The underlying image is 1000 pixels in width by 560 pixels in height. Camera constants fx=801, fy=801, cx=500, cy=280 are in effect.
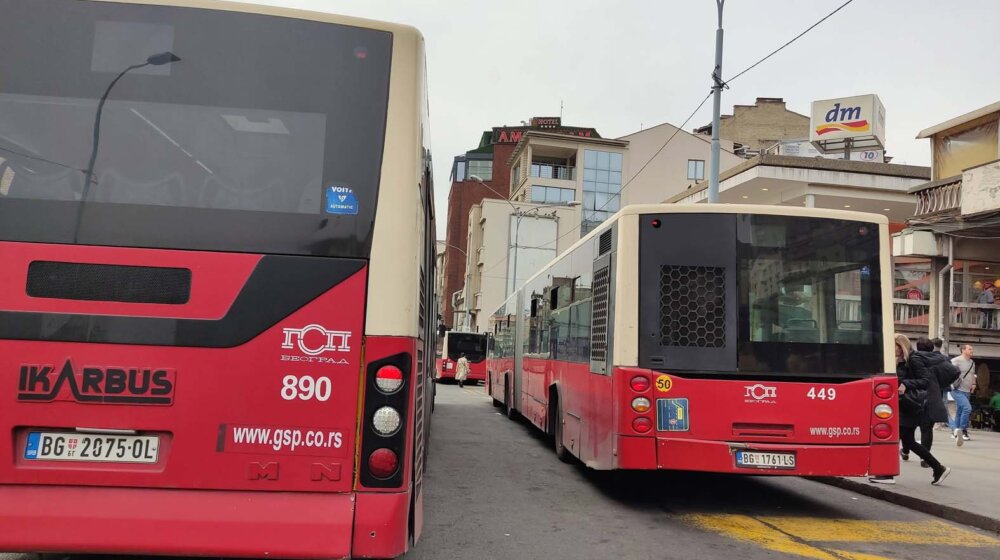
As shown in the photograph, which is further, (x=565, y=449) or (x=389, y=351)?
(x=565, y=449)

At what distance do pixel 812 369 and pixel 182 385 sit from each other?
5.52m

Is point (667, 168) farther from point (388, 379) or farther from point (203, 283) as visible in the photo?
point (203, 283)

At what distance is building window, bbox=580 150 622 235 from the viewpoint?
62.0 metres

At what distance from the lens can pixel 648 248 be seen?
7422 mm

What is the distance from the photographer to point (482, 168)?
273 ft

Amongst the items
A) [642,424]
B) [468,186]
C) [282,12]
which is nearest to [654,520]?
[642,424]

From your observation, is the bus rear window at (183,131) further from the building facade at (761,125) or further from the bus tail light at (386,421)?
the building facade at (761,125)

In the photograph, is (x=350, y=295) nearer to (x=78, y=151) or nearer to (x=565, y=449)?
(x=78, y=151)

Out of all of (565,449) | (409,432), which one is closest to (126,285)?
(409,432)

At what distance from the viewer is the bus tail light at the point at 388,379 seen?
382 centimetres

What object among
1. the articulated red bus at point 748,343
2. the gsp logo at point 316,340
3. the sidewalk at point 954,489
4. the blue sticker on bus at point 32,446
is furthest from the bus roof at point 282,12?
the sidewalk at point 954,489

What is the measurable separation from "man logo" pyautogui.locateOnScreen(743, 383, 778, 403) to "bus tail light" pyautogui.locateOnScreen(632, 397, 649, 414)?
34.4 inches

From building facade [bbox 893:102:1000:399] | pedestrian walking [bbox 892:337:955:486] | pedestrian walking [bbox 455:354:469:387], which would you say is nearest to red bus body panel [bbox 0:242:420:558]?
pedestrian walking [bbox 892:337:955:486]

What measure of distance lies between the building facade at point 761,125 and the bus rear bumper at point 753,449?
58.6 meters
